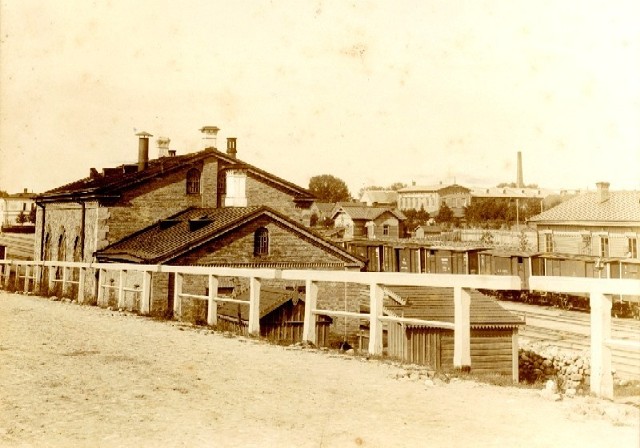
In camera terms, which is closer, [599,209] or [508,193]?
[599,209]

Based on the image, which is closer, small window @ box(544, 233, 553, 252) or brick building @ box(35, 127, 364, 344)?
brick building @ box(35, 127, 364, 344)

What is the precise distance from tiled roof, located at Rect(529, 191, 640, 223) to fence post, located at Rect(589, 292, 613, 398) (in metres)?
34.2

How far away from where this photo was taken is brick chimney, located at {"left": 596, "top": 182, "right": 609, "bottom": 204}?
37872 mm

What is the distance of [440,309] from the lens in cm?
2142

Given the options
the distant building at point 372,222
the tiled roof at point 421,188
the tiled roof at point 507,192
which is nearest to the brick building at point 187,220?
the distant building at point 372,222

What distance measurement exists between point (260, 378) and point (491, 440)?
9.43 feet

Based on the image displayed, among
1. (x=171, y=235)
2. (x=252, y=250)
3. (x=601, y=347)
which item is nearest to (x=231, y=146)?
(x=171, y=235)

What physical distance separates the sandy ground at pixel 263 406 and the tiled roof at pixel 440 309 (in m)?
12.9

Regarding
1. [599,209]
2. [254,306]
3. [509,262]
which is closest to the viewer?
[254,306]

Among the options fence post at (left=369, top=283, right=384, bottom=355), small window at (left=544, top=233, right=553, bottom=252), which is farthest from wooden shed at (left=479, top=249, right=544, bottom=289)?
fence post at (left=369, top=283, right=384, bottom=355)

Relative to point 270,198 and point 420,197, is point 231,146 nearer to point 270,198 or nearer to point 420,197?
point 270,198

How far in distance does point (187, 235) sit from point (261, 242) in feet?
9.10

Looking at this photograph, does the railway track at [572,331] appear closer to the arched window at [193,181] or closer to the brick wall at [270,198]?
the brick wall at [270,198]

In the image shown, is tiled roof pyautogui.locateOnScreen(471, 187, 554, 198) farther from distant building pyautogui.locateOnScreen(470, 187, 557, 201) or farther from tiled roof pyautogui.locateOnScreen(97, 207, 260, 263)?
tiled roof pyautogui.locateOnScreen(97, 207, 260, 263)
